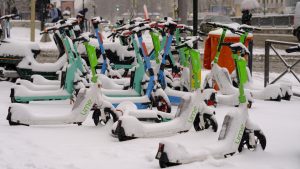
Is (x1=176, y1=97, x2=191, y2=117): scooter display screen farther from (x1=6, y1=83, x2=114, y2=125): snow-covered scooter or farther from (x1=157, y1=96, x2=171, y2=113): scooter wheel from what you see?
(x1=157, y1=96, x2=171, y2=113): scooter wheel

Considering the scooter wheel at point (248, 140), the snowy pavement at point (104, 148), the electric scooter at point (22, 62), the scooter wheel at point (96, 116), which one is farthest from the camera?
the electric scooter at point (22, 62)

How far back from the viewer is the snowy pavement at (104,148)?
5.71 m

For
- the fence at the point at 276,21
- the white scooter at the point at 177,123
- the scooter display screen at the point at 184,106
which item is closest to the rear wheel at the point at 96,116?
the white scooter at the point at 177,123

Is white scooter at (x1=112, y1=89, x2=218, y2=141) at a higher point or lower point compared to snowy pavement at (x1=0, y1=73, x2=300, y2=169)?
higher

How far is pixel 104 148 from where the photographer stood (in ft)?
21.0

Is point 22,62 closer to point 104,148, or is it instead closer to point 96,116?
point 96,116

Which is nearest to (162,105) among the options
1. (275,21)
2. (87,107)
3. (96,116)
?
(96,116)

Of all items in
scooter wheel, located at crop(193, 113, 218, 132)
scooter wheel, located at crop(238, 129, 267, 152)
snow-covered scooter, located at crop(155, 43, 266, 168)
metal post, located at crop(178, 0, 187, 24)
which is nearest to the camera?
snow-covered scooter, located at crop(155, 43, 266, 168)

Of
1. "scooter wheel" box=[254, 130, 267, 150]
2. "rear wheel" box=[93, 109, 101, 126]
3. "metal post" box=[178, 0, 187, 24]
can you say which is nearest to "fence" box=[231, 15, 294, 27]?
"metal post" box=[178, 0, 187, 24]

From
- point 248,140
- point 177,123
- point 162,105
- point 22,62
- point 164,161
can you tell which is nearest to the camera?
point 164,161

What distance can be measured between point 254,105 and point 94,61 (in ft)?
11.4

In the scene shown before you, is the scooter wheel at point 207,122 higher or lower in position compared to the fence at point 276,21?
lower

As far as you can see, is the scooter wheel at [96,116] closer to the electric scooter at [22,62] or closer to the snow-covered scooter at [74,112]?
the snow-covered scooter at [74,112]

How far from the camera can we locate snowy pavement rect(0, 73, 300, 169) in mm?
5715
